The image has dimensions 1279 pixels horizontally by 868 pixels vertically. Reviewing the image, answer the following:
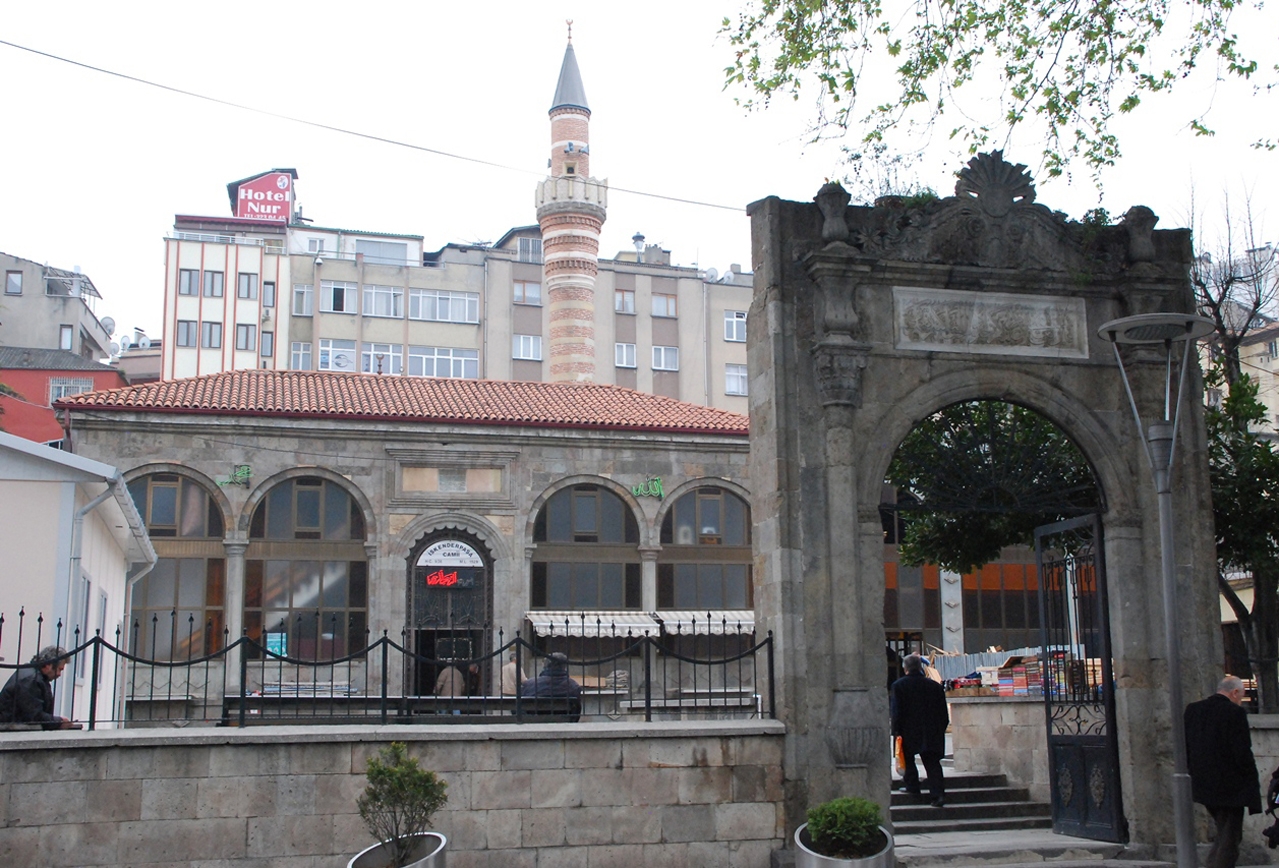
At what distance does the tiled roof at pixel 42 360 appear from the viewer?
51.4 metres

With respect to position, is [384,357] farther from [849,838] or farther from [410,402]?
[849,838]

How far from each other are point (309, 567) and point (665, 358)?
90.0 feet

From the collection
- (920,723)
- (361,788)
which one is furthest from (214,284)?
(361,788)

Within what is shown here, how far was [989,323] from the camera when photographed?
11531mm

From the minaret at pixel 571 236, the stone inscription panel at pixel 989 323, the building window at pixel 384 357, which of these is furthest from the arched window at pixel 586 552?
the building window at pixel 384 357

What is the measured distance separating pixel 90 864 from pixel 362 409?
71.0 ft

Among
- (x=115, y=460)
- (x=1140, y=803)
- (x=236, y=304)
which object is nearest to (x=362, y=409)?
(x=115, y=460)

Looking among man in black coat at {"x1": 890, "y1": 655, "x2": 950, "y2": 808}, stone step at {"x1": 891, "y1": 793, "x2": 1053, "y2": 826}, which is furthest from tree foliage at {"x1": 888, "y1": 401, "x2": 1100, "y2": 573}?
stone step at {"x1": 891, "y1": 793, "x2": 1053, "y2": 826}

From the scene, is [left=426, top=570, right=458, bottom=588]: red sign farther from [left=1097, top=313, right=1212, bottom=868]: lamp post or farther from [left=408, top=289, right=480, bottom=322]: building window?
[left=408, top=289, right=480, bottom=322]: building window

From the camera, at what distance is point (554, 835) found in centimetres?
1001

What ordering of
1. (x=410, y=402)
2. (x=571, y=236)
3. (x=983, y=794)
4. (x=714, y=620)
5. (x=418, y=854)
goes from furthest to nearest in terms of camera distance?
(x=571, y=236)
(x=410, y=402)
(x=714, y=620)
(x=983, y=794)
(x=418, y=854)

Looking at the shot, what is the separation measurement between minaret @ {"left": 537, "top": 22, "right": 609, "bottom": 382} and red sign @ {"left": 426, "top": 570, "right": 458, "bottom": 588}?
1557 cm

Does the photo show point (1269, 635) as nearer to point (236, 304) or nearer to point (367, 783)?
point (367, 783)

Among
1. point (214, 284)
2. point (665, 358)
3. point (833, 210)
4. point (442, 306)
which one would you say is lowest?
point (833, 210)
